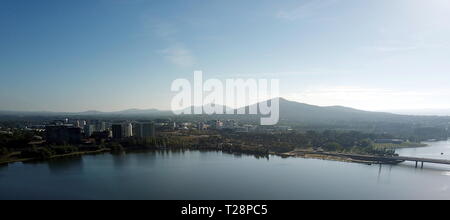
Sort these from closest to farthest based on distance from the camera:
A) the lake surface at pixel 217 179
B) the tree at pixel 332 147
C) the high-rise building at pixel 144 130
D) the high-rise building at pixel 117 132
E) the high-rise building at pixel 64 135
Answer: the lake surface at pixel 217 179 → the tree at pixel 332 147 → the high-rise building at pixel 64 135 → the high-rise building at pixel 117 132 → the high-rise building at pixel 144 130

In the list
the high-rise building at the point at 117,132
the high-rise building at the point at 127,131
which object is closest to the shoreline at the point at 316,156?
the high-rise building at the point at 117,132

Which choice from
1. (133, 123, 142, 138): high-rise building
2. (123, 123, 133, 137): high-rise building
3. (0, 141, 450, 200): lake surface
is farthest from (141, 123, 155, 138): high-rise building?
(0, 141, 450, 200): lake surface

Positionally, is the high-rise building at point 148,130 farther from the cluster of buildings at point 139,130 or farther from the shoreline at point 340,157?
the shoreline at point 340,157

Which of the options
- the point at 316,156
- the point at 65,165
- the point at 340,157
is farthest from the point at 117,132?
the point at 340,157

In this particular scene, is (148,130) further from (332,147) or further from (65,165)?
(332,147)

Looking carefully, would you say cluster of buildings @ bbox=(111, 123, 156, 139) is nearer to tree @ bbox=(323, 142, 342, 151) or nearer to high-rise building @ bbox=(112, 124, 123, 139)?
Result: high-rise building @ bbox=(112, 124, 123, 139)

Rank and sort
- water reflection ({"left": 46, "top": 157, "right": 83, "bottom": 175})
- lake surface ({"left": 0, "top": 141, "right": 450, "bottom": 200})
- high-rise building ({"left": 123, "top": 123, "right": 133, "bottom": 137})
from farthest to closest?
Result: high-rise building ({"left": 123, "top": 123, "right": 133, "bottom": 137}) → water reflection ({"left": 46, "top": 157, "right": 83, "bottom": 175}) → lake surface ({"left": 0, "top": 141, "right": 450, "bottom": 200})

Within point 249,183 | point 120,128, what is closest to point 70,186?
point 249,183
